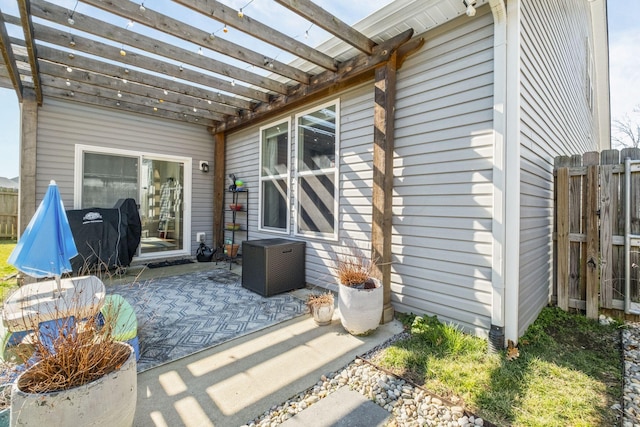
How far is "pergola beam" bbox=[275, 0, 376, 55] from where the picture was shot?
2.59m

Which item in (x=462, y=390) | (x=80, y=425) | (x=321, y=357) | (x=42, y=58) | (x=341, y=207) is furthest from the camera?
(x=341, y=207)

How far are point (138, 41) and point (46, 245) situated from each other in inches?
92.8

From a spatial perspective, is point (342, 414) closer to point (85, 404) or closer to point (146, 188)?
point (85, 404)

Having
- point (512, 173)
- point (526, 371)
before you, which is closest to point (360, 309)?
point (526, 371)

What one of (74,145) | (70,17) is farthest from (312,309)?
(74,145)

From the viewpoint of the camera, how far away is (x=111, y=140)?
216 inches

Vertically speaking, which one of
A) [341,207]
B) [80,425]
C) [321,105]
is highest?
[321,105]

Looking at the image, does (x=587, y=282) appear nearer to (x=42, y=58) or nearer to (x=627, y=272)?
(x=627, y=272)

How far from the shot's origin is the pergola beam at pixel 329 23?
2594 millimetres

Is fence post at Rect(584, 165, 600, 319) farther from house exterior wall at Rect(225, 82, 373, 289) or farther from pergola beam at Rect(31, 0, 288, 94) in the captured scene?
pergola beam at Rect(31, 0, 288, 94)

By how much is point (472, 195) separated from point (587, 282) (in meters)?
1.98

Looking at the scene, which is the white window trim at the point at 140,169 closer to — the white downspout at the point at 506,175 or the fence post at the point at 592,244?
the white downspout at the point at 506,175

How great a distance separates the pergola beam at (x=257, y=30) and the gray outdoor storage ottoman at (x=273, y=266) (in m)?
2.49

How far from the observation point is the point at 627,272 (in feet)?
10.6
